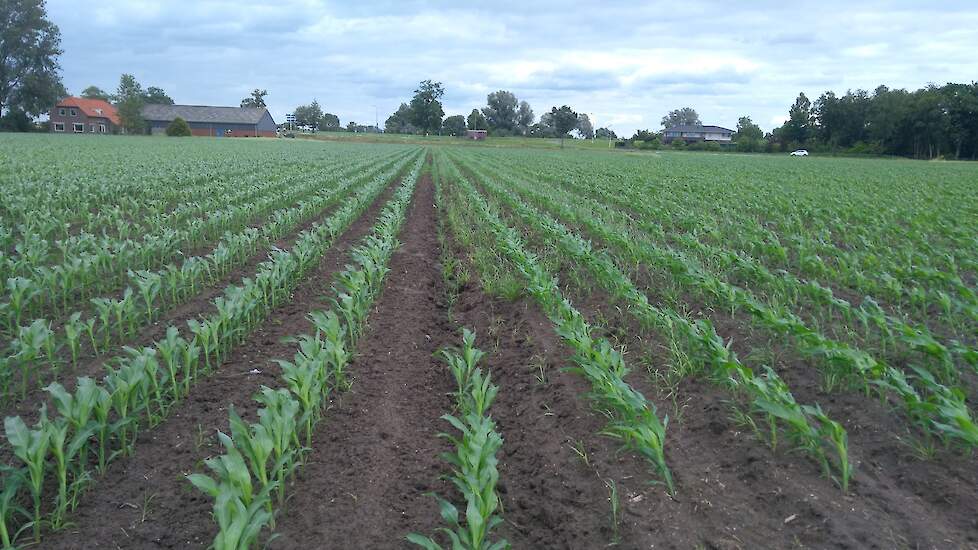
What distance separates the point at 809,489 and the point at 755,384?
27.2 inches

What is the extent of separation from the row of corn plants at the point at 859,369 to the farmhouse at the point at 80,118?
4153 inches

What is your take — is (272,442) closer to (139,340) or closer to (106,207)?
(139,340)

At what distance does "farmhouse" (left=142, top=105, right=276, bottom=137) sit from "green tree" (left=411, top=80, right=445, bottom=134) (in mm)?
27927

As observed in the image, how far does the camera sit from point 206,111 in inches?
3942

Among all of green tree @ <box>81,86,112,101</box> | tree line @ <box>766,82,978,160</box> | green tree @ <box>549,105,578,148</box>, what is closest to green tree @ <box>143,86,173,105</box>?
green tree @ <box>81,86,112,101</box>

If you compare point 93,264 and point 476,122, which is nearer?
point 93,264

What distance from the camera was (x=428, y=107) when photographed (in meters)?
115

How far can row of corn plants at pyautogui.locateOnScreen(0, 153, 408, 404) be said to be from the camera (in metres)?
4.42

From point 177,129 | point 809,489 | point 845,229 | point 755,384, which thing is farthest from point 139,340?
point 177,129

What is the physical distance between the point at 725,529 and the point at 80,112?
11401cm

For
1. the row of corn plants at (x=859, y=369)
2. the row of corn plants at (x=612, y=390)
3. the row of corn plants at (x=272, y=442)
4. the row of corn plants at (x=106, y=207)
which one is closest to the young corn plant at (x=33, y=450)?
the row of corn plants at (x=272, y=442)

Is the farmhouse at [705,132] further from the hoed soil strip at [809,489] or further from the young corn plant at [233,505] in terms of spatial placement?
the young corn plant at [233,505]

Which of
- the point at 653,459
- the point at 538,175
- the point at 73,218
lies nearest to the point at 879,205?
the point at 538,175

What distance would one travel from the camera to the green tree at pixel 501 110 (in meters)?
126
